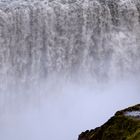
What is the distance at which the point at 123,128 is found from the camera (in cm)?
945

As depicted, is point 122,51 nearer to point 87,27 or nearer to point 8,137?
point 87,27

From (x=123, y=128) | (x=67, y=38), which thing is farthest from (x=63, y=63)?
(x=123, y=128)

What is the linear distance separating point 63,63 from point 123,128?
11.5 metres

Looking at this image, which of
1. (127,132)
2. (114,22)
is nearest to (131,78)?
(114,22)

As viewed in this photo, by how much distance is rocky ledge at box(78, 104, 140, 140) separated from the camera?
9094 millimetres

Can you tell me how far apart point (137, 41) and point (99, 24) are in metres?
2.25

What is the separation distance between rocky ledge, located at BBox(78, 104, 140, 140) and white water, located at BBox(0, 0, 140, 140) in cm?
924

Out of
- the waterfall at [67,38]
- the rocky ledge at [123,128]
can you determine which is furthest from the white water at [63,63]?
the rocky ledge at [123,128]

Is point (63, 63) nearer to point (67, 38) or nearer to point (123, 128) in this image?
point (67, 38)

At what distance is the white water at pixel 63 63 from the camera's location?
19.9 meters

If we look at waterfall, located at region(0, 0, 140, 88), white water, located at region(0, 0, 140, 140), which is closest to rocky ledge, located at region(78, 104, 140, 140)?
white water, located at region(0, 0, 140, 140)

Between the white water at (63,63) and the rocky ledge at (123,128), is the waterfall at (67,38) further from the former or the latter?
the rocky ledge at (123,128)

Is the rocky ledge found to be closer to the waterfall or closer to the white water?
the white water

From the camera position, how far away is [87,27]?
67.9 feet
